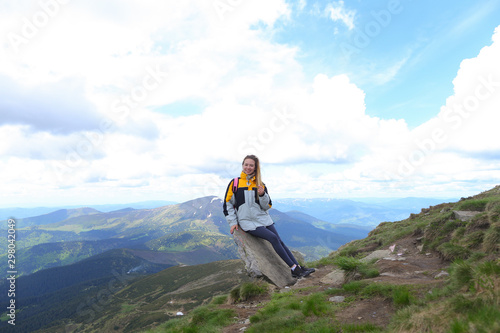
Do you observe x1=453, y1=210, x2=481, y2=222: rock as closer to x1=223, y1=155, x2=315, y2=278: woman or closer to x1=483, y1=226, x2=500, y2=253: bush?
x1=483, y1=226, x2=500, y2=253: bush

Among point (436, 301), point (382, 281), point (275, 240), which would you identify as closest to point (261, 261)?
point (275, 240)

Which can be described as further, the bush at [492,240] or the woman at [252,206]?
the woman at [252,206]

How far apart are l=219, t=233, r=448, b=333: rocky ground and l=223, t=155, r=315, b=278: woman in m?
1.83

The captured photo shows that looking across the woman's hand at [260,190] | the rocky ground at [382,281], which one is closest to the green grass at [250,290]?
the rocky ground at [382,281]

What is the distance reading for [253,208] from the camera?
12516 millimetres

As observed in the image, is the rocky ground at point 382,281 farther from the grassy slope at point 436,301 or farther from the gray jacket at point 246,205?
the gray jacket at point 246,205

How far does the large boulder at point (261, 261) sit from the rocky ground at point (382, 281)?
0.66 metres

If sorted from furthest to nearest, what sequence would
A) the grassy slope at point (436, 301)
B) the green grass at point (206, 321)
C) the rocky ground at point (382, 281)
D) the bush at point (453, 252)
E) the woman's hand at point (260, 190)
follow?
1. the woman's hand at point (260, 190)
2. the bush at point (453, 252)
3. the green grass at point (206, 321)
4. the rocky ground at point (382, 281)
5. the grassy slope at point (436, 301)

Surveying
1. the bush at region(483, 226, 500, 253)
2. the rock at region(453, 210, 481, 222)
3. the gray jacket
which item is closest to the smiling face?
the gray jacket

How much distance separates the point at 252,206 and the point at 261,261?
294cm

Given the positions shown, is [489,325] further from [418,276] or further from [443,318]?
[418,276]

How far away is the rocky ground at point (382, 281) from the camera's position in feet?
21.8

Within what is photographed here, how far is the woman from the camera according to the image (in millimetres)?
12258

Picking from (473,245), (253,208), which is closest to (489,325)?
(473,245)
